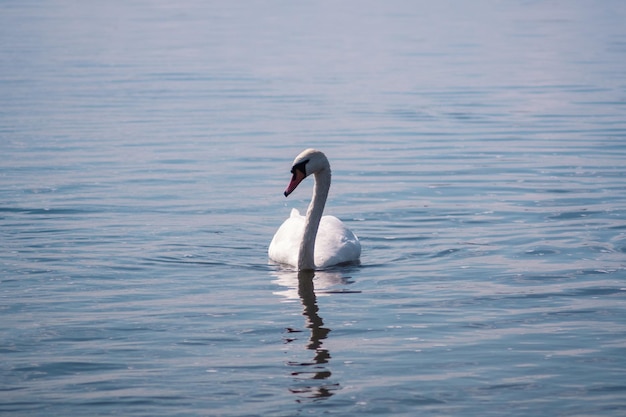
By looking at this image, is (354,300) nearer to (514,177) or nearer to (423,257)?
(423,257)

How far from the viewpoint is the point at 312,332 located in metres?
10.2

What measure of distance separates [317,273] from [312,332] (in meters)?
2.39

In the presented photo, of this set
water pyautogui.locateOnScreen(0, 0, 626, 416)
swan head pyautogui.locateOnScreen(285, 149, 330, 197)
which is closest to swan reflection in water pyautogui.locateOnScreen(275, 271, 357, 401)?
water pyautogui.locateOnScreen(0, 0, 626, 416)

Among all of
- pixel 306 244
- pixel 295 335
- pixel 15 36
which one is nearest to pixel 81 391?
pixel 295 335

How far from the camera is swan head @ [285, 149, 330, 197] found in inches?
499

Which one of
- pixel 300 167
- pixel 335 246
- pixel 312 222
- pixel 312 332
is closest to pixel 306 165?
pixel 300 167

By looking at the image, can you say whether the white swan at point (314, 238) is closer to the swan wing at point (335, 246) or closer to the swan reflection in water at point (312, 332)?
the swan wing at point (335, 246)

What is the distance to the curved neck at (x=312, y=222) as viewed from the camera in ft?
41.5

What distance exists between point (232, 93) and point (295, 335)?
19.1 metres

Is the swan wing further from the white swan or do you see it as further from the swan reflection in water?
the swan reflection in water

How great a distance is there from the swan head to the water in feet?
3.26

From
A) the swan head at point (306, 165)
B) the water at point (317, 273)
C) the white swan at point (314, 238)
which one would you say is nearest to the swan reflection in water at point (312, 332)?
the water at point (317, 273)

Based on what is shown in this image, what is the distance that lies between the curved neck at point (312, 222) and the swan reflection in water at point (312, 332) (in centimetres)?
12

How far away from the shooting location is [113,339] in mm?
9992
